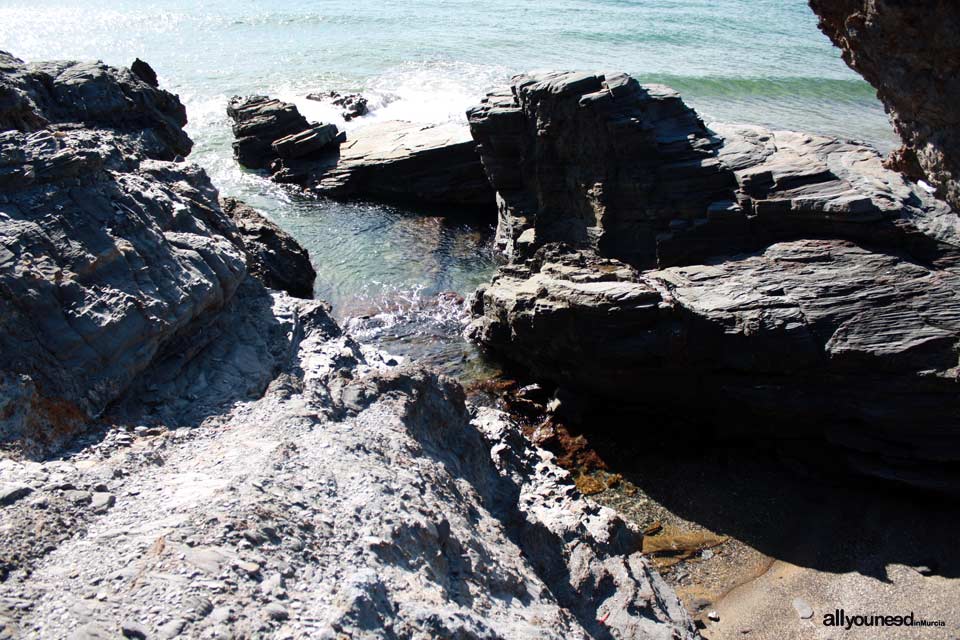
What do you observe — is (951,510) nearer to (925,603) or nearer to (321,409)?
(925,603)

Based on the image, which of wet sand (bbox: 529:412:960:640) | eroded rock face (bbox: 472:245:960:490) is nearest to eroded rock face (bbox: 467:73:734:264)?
eroded rock face (bbox: 472:245:960:490)

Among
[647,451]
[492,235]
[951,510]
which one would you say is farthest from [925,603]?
[492,235]

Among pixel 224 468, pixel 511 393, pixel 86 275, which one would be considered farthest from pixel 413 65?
pixel 224 468

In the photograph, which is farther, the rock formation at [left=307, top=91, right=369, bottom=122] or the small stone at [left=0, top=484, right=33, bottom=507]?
the rock formation at [left=307, top=91, right=369, bottom=122]

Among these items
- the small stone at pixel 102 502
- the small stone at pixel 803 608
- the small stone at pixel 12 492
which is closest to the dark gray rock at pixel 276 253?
the small stone at pixel 102 502

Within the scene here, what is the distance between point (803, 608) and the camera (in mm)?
10984

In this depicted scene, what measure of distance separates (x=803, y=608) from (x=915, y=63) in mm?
7893

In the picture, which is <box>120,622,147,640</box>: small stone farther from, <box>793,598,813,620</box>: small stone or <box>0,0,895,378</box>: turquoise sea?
<box>0,0,895,378</box>: turquoise sea

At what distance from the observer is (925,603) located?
35.8 feet

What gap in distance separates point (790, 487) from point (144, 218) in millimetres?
11770

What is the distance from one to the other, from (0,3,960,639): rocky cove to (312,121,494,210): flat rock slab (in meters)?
6.18

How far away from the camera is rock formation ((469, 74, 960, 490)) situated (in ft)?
41.9

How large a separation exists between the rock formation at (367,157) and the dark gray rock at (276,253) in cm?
773

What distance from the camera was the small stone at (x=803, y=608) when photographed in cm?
1088
